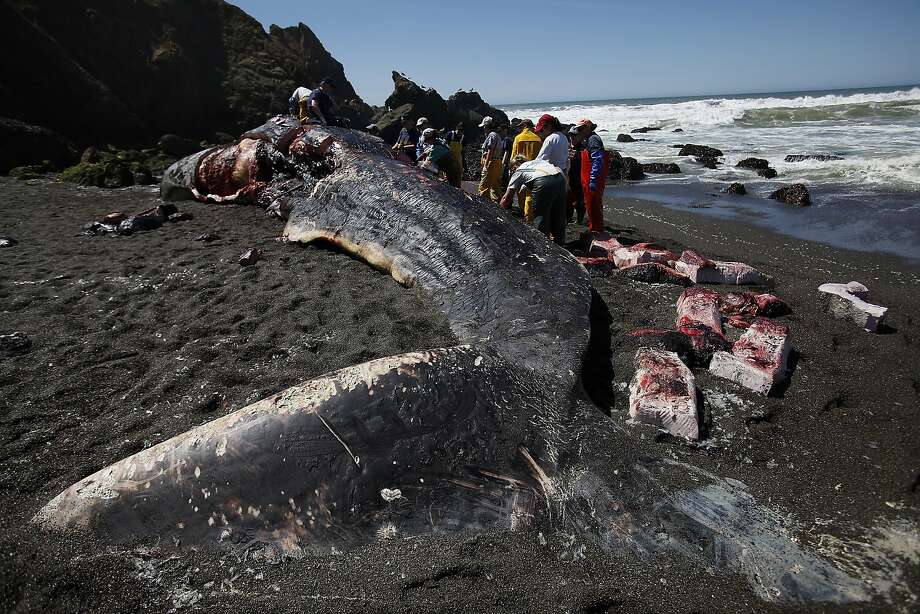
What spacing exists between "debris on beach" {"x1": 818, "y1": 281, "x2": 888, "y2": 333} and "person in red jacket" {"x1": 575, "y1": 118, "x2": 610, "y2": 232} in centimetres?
303

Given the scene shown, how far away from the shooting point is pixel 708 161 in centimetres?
1627

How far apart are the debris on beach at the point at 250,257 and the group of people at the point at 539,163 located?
2.23 meters

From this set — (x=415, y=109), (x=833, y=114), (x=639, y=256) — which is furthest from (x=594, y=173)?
(x=833, y=114)

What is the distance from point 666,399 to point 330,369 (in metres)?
2.12

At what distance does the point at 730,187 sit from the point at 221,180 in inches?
429

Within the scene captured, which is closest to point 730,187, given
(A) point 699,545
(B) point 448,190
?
(B) point 448,190

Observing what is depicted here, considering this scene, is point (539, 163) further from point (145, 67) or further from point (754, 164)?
point (145, 67)

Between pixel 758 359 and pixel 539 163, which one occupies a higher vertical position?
pixel 539 163

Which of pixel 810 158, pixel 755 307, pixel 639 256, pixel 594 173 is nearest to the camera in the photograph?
pixel 755 307

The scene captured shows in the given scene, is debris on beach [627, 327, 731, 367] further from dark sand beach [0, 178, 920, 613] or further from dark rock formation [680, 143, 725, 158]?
dark rock formation [680, 143, 725, 158]

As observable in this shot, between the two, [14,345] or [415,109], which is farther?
[415,109]

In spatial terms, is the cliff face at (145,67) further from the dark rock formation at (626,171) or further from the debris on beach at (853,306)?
the debris on beach at (853,306)

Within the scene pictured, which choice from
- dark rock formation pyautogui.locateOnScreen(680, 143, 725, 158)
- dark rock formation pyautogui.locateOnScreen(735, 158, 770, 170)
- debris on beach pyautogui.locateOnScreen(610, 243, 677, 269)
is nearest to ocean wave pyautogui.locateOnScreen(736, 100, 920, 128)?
dark rock formation pyautogui.locateOnScreen(680, 143, 725, 158)

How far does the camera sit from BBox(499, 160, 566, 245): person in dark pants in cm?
537
